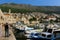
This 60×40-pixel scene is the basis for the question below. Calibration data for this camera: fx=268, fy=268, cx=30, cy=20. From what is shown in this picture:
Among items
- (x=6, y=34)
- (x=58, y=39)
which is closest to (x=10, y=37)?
(x=6, y=34)

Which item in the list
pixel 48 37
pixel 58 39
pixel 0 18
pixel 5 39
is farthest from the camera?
pixel 48 37

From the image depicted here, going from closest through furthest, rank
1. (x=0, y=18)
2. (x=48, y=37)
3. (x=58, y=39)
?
(x=0, y=18)
(x=58, y=39)
(x=48, y=37)

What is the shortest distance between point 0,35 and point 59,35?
46.6ft

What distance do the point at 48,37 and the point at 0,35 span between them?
64.1 ft

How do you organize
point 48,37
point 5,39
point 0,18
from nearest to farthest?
point 5,39 < point 0,18 < point 48,37

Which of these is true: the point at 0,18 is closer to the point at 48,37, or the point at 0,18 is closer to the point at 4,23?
the point at 4,23

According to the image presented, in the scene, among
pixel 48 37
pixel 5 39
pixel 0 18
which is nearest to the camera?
pixel 5 39

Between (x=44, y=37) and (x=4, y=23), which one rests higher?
(x=4, y=23)

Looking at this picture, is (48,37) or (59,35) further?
(48,37)

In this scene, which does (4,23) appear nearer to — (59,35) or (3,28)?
(3,28)

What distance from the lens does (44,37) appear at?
28906mm

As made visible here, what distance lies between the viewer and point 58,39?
22781 millimetres

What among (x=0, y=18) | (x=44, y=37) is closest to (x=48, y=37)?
(x=44, y=37)

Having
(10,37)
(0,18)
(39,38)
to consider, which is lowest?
(39,38)
